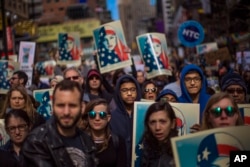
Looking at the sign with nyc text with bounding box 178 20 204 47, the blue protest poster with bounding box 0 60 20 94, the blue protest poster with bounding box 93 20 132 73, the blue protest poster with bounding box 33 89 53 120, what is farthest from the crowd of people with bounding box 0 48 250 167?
the sign with nyc text with bounding box 178 20 204 47

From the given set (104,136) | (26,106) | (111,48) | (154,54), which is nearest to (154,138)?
(104,136)

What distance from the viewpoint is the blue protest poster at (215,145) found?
10.6 ft

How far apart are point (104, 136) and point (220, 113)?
1.22 m

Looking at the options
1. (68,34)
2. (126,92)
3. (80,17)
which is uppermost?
(80,17)

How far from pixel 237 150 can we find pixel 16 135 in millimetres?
2200

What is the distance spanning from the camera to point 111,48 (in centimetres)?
952

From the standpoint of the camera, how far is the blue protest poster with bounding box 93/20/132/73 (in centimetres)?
938

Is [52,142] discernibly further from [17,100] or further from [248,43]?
[248,43]

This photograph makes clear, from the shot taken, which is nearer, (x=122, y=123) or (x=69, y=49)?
(x=122, y=123)

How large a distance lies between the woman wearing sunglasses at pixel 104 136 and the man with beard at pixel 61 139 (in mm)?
1039

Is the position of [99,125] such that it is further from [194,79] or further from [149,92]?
[149,92]

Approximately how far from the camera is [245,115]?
5078 mm

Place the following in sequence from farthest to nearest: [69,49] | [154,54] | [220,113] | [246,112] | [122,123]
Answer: [69,49], [154,54], [122,123], [246,112], [220,113]

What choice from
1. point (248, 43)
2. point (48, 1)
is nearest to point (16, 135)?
point (248, 43)
